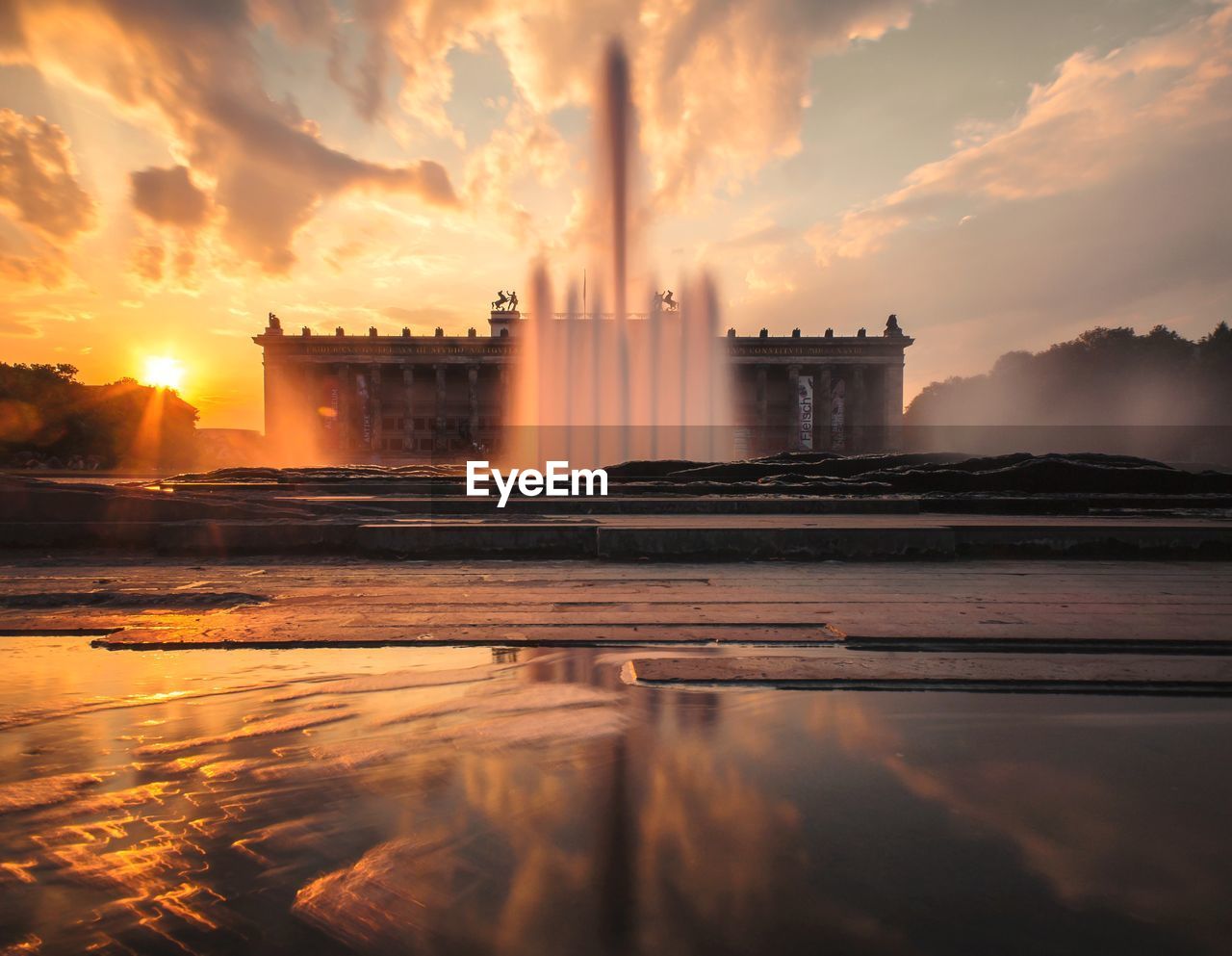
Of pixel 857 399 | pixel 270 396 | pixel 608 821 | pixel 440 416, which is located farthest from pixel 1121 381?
pixel 270 396

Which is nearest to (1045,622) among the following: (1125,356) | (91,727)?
(91,727)

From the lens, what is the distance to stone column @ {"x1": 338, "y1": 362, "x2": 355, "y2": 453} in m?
56.4

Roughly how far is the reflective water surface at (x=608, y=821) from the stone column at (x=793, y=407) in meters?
50.8

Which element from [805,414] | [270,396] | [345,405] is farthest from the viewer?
[270,396]

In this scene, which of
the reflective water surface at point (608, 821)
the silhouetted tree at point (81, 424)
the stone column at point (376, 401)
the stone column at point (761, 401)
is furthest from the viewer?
the stone column at point (761, 401)

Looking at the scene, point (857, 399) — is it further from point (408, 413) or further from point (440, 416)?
point (408, 413)

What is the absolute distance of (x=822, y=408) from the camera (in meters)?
61.8

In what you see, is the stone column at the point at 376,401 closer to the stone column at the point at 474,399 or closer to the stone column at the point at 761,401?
the stone column at the point at 474,399

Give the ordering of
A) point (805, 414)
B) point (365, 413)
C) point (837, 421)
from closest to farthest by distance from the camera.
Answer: point (805, 414), point (837, 421), point (365, 413)

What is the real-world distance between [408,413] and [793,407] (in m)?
34.7

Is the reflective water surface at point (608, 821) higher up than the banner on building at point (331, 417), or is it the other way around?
the banner on building at point (331, 417)

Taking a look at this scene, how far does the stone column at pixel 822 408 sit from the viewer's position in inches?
2313

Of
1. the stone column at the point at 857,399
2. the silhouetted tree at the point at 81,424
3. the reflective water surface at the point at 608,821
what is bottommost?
the reflective water surface at the point at 608,821

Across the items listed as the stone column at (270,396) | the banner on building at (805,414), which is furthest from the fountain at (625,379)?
the stone column at (270,396)
